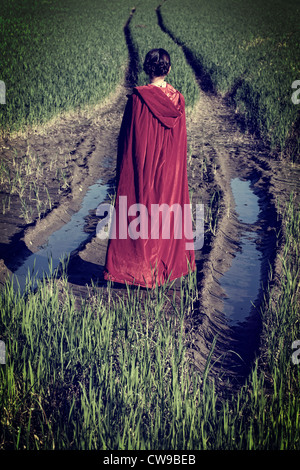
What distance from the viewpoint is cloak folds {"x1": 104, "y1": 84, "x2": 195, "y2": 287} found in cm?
361

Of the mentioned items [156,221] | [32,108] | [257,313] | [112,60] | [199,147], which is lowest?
[257,313]

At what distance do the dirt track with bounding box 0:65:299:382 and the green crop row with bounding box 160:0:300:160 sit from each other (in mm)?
484

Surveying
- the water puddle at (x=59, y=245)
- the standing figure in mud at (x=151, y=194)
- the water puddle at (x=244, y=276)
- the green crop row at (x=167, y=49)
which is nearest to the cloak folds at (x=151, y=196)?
the standing figure in mud at (x=151, y=194)

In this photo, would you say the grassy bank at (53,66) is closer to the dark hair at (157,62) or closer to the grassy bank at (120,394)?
the dark hair at (157,62)

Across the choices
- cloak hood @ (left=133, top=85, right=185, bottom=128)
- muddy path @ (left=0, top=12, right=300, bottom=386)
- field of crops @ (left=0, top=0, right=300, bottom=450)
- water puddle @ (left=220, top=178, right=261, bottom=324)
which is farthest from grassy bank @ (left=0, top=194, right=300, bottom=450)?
cloak hood @ (left=133, top=85, right=185, bottom=128)

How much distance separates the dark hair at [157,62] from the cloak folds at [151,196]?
159 mm

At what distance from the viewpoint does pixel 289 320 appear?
316 cm

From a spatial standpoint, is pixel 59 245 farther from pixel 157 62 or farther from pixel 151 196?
pixel 157 62

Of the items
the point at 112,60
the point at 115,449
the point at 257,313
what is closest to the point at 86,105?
the point at 112,60

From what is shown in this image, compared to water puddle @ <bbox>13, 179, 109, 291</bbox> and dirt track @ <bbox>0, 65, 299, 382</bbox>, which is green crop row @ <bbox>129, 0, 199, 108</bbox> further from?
water puddle @ <bbox>13, 179, 109, 291</bbox>

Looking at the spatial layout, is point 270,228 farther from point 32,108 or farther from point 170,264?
point 32,108

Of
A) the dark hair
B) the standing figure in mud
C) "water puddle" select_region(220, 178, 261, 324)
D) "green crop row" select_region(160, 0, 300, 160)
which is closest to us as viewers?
the dark hair

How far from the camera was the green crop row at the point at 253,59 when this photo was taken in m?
8.44

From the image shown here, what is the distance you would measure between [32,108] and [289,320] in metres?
6.59
